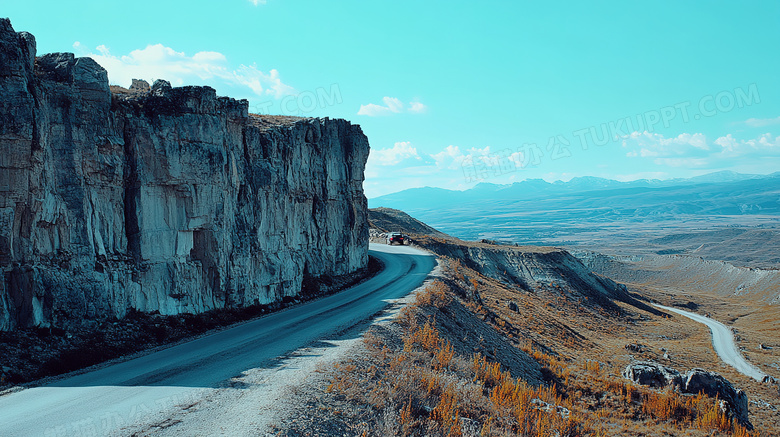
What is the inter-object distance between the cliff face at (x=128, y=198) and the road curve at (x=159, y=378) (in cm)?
278

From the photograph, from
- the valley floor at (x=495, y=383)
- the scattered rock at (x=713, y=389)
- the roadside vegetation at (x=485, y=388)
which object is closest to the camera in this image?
the valley floor at (x=495, y=383)

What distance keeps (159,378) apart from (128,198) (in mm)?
8137

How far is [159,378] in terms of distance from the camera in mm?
12273

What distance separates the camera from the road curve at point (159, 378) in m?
9.51

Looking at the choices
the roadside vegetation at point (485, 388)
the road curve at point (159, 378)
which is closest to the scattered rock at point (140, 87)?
the road curve at point (159, 378)

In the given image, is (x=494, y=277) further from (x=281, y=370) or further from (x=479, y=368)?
(x=281, y=370)

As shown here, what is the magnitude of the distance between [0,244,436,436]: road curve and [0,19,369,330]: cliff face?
278 cm

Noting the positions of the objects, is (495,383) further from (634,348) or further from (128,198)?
(634,348)

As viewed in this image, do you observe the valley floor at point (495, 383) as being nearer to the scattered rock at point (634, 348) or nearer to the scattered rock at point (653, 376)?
the scattered rock at point (634, 348)

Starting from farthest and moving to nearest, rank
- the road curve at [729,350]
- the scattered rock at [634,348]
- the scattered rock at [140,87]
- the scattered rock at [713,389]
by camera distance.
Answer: the road curve at [729,350] → the scattered rock at [634,348] → the scattered rock at [713,389] → the scattered rock at [140,87]

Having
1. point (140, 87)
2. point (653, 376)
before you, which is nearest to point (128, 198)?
point (140, 87)

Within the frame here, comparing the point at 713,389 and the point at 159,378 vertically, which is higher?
the point at 159,378

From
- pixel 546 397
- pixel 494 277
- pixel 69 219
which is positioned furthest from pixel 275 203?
pixel 494 277

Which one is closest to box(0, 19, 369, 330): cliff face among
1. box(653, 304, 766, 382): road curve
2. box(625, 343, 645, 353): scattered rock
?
box(625, 343, 645, 353): scattered rock
